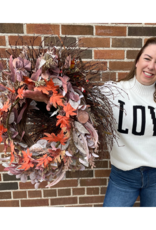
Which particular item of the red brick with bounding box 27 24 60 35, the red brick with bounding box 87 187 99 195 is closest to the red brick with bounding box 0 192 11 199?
the red brick with bounding box 87 187 99 195

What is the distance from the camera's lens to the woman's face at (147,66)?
91cm

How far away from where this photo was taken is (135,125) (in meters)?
0.95

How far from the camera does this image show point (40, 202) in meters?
1.37

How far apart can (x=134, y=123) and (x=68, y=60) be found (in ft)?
1.83

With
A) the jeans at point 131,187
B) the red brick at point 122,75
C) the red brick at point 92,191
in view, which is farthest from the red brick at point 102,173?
the red brick at point 122,75

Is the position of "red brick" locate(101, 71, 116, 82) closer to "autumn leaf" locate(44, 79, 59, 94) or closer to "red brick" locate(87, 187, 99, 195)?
"autumn leaf" locate(44, 79, 59, 94)

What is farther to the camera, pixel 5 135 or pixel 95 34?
pixel 95 34

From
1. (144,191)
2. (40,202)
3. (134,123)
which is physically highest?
(134,123)

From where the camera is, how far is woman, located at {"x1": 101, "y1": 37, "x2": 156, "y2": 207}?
37.1 inches

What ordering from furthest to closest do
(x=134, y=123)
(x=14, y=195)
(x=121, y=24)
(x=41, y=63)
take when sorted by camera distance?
(x=14, y=195) → (x=121, y=24) → (x=134, y=123) → (x=41, y=63)

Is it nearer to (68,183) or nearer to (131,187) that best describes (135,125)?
(131,187)

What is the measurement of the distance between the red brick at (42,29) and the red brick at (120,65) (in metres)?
0.42

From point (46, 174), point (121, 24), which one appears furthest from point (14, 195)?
point (121, 24)

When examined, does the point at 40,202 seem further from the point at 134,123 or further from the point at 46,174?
the point at 134,123
